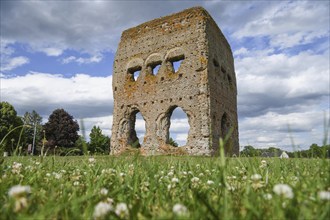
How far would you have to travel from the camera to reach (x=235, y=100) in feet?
69.7

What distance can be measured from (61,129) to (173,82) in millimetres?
25972

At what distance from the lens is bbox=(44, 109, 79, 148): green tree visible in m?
37.9

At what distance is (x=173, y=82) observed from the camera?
16609 mm

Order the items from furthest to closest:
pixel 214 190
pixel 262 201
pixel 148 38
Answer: pixel 148 38, pixel 214 190, pixel 262 201

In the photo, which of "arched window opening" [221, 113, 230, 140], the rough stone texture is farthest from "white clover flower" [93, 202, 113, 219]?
"arched window opening" [221, 113, 230, 140]

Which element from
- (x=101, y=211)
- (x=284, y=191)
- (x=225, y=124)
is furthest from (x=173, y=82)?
(x=101, y=211)

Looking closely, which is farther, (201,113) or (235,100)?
(235,100)

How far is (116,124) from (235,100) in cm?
870

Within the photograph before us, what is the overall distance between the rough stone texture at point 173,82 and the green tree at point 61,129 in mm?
21438

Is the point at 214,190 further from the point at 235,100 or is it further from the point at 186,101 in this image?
the point at 235,100

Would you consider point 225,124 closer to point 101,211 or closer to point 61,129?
point 101,211

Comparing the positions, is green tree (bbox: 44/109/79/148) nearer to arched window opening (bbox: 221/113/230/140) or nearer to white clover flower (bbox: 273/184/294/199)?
arched window opening (bbox: 221/113/230/140)

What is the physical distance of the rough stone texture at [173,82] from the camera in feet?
51.4

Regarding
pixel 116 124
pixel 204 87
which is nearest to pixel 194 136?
pixel 204 87
